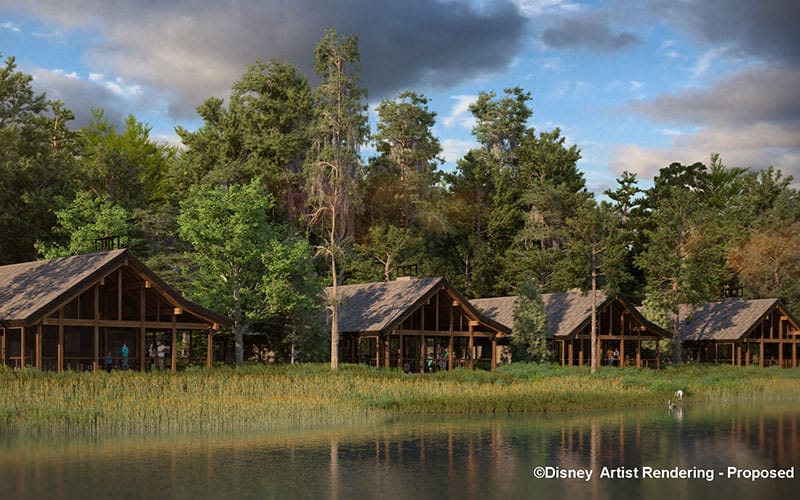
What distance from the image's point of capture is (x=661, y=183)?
9256 cm

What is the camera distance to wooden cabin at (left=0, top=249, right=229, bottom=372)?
1577 inches

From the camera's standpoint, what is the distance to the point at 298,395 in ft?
111

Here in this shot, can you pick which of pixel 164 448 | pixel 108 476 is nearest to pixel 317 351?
pixel 164 448

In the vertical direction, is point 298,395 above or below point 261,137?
below

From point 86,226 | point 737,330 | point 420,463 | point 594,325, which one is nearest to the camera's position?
point 420,463

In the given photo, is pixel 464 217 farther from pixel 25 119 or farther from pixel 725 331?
pixel 25 119

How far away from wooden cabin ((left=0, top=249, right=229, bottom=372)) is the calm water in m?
15.2

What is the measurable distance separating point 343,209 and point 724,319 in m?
31.6

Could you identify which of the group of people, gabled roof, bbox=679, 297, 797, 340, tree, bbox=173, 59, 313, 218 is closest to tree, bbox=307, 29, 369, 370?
the group of people

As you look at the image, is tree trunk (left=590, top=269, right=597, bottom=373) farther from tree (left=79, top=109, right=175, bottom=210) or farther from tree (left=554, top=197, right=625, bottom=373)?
tree (left=79, top=109, right=175, bottom=210)

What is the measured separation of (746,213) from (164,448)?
75.9 meters

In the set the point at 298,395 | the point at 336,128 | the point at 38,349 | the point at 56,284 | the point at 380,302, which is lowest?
the point at 298,395

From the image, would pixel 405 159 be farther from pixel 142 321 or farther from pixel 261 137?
pixel 142 321

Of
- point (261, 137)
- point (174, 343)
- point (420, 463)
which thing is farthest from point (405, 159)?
point (420, 463)
